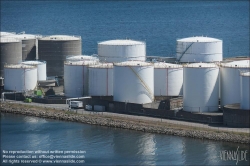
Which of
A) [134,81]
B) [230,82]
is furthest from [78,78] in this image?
[230,82]

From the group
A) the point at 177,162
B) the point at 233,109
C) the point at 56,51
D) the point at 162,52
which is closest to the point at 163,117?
the point at 233,109

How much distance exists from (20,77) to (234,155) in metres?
15.4

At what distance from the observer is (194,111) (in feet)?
138

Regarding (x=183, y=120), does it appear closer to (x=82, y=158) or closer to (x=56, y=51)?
(x=82, y=158)

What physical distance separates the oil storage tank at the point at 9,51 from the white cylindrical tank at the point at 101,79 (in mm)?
7423

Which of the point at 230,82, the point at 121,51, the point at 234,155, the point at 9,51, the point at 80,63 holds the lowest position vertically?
the point at 234,155

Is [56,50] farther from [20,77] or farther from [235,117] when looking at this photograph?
[235,117]

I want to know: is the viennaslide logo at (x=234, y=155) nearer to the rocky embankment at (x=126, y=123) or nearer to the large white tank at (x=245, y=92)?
the rocky embankment at (x=126, y=123)

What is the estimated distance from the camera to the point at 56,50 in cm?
5303

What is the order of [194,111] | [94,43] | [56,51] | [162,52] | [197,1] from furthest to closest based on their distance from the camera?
1. [197,1]
2. [94,43]
3. [162,52]
4. [56,51]
5. [194,111]

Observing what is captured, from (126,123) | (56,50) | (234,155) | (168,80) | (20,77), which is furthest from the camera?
(56,50)

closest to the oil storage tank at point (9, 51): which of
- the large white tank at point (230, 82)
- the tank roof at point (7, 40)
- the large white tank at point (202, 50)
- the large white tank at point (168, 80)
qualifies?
the tank roof at point (7, 40)

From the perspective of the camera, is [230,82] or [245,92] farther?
[230,82]

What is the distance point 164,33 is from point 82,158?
58458 mm
